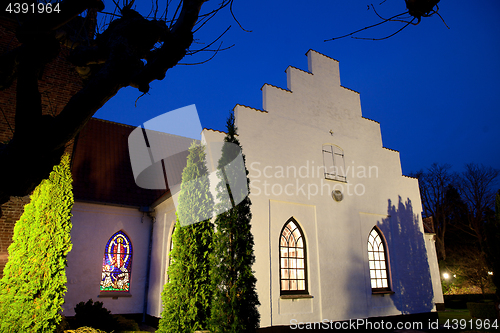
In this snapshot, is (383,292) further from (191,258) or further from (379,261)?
(191,258)

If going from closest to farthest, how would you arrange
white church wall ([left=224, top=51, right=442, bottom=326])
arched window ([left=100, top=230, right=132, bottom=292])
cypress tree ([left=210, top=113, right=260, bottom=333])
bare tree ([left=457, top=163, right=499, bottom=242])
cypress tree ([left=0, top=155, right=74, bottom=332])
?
1. cypress tree ([left=210, top=113, right=260, bottom=333])
2. cypress tree ([left=0, top=155, right=74, bottom=332])
3. white church wall ([left=224, top=51, right=442, bottom=326])
4. arched window ([left=100, top=230, right=132, bottom=292])
5. bare tree ([left=457, top=163, right=499, bottom=242])

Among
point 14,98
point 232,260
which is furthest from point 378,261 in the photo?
point 14,98

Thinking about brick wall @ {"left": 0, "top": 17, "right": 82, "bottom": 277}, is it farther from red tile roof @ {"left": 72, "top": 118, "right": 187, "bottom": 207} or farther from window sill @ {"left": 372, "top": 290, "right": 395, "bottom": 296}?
window sill @ {"left": 372, "top": 290, "right": 395, "bottom": 296}

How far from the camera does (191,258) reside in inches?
290

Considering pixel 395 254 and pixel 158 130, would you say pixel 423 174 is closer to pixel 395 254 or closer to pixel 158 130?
pixel 395 254

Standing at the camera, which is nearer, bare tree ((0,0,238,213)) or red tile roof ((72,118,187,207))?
bare tree ((0,0,238,213))

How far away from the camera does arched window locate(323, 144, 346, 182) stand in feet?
37.1

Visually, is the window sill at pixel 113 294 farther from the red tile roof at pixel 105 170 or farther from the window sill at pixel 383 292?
the window sill at pixel 383 292

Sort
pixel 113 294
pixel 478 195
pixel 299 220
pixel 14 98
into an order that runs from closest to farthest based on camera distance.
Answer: pixel 14 98 < pixel 299 220 < pixel 113 294 < pixel 478 195

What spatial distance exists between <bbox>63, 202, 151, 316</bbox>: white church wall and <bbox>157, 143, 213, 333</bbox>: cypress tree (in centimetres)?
521

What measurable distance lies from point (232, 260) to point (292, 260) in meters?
3.76

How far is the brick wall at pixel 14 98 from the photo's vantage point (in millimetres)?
7762

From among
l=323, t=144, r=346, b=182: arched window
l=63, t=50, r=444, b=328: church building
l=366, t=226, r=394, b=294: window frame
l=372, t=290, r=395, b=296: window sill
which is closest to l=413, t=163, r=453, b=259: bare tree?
l=63, t=50, r=444, b=328: church building

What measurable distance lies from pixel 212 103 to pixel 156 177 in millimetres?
174489
